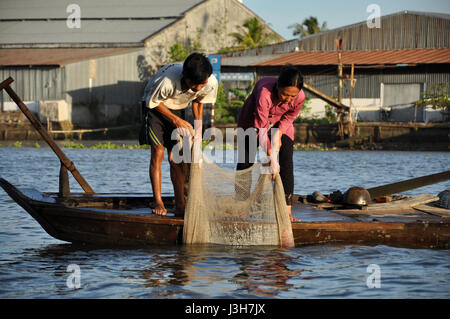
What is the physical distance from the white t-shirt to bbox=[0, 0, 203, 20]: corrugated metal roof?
93.3ft

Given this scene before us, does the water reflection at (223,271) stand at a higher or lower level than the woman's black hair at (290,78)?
lower

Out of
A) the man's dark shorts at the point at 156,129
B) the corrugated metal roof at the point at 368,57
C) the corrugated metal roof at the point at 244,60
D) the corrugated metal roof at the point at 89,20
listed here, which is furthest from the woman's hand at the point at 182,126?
the corrugated metal roof at the point at 89,20

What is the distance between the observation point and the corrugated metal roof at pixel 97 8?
34.7m

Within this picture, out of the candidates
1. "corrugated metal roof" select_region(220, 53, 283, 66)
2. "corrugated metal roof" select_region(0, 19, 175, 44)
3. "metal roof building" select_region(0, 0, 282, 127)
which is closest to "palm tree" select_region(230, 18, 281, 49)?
"metal roof building" select_region(0, 0, 282, 127)

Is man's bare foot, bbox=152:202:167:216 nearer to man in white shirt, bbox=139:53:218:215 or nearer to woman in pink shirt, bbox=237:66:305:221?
man in white shirt, bbox=139:53:218:215

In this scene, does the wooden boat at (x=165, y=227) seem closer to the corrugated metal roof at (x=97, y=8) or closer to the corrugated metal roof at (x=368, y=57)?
the corrugated metal roof at (x=368, y=57)

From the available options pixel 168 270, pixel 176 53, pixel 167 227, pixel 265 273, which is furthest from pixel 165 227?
pixel 176 53

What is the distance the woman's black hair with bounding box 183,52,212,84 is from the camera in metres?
5.41

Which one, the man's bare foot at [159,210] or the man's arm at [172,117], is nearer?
the man's arm at [172,117]

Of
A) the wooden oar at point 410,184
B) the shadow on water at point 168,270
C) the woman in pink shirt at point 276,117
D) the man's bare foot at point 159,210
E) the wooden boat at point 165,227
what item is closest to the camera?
the shadow on water at point 168,270

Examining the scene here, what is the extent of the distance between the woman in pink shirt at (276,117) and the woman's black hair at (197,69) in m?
0.58

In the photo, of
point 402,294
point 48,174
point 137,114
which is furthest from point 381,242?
point 137,114
